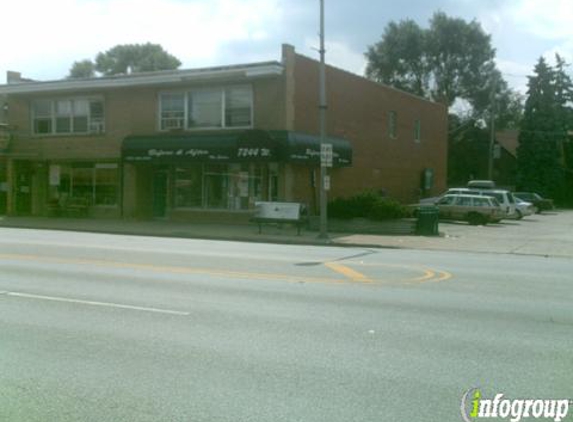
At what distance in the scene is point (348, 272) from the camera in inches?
547

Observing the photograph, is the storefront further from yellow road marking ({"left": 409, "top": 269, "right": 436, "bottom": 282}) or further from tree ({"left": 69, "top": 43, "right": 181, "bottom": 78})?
tree ({"left": 69, "top": 43, "right": 181, "bottom": 78})

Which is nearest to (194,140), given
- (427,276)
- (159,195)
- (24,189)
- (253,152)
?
(253,152)

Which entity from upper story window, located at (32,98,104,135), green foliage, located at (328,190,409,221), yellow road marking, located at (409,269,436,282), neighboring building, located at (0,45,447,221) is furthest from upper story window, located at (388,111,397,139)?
yellow road marking, located at (409,269,436,282)

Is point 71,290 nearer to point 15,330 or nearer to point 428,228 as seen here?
point 15,330

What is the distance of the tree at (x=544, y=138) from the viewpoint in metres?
59.4

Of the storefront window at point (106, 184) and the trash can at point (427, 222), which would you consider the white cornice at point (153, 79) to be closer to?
the storefront window at point (106, 184)

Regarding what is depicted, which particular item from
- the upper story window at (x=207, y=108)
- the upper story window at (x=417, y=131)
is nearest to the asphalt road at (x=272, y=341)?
the upper story window at (x=207, y=108)

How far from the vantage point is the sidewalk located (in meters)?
21.6

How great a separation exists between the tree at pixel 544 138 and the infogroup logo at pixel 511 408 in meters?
57.0

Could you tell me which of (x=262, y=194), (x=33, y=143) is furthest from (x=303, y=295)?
(x=33, y=143)

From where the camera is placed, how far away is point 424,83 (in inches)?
2781

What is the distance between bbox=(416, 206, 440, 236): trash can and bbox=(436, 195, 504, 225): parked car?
7.74m

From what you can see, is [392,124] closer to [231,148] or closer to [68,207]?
[231,148]

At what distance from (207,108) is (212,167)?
2.45 m
